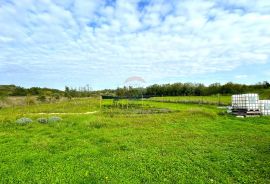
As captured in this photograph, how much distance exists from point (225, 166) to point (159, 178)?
1.73 m

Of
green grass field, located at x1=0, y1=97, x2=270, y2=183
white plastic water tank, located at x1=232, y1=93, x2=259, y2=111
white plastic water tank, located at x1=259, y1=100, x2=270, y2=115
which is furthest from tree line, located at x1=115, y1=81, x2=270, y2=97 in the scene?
green grass field, located at x1=0, y1=97, x2=270, y2=183

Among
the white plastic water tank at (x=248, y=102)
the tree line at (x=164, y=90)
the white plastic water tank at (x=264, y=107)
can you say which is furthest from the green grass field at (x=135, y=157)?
the tree line at (x=164, y=90)

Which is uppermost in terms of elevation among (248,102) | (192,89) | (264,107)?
(192,89)

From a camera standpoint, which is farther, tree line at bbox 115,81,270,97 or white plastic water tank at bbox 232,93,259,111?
tree line at bbox 115,81,270,97

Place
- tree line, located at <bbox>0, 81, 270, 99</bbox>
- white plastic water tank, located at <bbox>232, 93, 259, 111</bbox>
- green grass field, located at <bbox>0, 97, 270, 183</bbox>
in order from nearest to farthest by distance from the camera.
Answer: green grass field, located at <bbox>0, 97, 270, 183</bbox>
white plastic water tank, located at <bbox>232, 93, 259, 111</bbox>
tree line, located at <bbox>0, 81, 270, 99</bbox>

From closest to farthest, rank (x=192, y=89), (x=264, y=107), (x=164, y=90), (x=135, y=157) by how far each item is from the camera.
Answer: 1. (x=135, y=157)
2. (x=264, y=107)
3. (x=192, y=89)
4. (x=164, y=90)

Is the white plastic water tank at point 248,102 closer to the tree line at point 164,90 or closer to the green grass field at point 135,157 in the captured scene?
the green grass field at point 135,157

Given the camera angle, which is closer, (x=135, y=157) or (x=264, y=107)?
(x=135, y=157)

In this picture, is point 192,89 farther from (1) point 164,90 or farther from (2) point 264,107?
(2) point 264,107

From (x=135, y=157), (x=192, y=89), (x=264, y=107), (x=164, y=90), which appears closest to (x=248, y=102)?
(x=264, y=107)

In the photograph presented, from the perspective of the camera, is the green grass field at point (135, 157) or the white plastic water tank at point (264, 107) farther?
the white plastic water tank at point (264, 107)

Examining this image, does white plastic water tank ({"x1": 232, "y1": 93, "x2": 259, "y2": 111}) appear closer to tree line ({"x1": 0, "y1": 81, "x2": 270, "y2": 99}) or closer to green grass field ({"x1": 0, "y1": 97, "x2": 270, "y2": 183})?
green grass field ({"x1": 0, "y1": 97, "x2": 270, "y2": 183})

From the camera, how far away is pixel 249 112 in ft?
47.3

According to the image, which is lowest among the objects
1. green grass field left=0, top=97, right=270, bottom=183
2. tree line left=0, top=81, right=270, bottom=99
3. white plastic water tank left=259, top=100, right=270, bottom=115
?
green grass field left=0, top=97, right=270, bottom=183
